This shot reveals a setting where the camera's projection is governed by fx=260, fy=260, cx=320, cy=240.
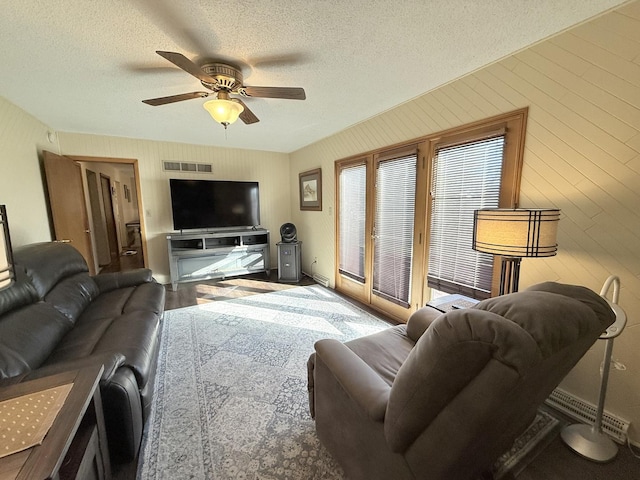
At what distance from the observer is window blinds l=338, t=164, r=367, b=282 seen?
10.9ft

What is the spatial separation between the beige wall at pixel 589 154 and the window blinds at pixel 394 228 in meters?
0.91

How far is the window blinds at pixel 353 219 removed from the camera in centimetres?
333

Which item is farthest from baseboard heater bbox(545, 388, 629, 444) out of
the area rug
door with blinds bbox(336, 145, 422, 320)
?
door with blinds bbox(336, 145, 422, 320)

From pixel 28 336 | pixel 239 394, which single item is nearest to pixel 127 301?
pixel 28 336

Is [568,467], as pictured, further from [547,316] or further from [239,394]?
[239,394]

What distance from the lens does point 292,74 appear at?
2055 mm

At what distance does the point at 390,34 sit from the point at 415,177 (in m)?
1.27

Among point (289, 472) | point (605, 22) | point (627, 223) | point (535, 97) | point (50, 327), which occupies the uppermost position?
point (605, 22)

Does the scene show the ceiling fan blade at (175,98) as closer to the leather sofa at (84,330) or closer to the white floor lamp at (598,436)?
the leather sofa at (84,330)

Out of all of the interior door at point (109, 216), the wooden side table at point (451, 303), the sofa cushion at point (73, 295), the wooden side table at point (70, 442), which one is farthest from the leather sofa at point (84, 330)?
the interior door at point (109, 216)

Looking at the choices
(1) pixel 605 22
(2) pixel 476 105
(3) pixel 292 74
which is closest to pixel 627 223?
(1) pixel 605 22

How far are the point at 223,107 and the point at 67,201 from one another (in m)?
2.85

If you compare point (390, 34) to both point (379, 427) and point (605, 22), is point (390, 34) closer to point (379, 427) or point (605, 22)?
point (605, 22)

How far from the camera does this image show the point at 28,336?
4.92 feet
